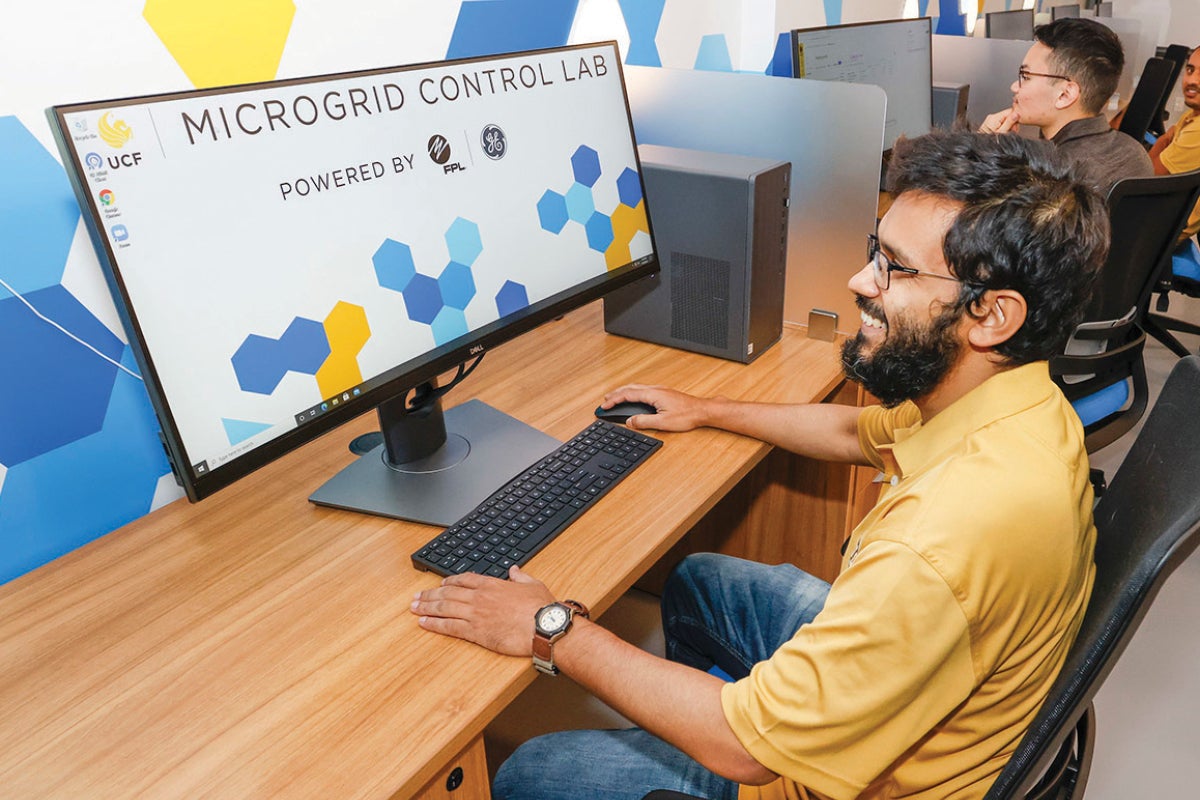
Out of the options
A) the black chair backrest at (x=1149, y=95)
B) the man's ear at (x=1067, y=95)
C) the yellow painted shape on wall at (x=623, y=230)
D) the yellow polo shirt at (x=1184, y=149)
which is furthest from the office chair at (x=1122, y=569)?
the black chair backrest at (x=1149, y=95)

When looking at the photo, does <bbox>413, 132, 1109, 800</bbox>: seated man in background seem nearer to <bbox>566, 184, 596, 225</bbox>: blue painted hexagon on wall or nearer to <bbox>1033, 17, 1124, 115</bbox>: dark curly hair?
<bbox>566, 184, 596, 225</bbox>: blue painted hexagon on wall

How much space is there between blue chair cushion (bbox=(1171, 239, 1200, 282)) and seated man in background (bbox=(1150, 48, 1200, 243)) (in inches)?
1.3

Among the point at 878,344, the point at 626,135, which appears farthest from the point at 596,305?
the point at 878,344

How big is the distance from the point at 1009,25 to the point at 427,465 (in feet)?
13.6

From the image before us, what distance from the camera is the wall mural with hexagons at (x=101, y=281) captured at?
1063 millimetres

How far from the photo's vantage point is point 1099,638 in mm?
732

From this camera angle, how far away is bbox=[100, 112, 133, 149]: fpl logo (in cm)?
86

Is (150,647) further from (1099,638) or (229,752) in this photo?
(1099,638)

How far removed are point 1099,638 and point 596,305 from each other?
4.24ft

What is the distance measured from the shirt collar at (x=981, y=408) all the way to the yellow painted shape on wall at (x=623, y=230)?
64 cm

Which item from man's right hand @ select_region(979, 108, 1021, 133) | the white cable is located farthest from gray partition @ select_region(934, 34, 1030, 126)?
the white cable

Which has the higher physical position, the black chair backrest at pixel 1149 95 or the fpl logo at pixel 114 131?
the fpl logo at pixel 114 131

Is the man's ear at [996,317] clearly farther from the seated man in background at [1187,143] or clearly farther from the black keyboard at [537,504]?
the seated man in background at [1187,143]

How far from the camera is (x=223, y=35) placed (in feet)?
4.12
